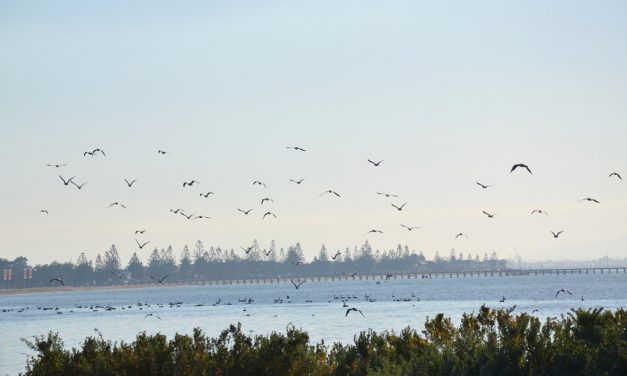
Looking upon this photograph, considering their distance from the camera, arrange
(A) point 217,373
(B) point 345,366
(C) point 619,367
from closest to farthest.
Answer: (C) point 619,367 < (A) point 217,373 < (B) point 345,366

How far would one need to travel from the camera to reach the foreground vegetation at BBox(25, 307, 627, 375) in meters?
28.2

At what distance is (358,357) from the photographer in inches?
1282

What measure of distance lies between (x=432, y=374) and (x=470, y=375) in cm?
104

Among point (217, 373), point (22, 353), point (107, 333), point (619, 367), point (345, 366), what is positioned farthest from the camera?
point (107, 333)

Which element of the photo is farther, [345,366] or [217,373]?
[345,366]

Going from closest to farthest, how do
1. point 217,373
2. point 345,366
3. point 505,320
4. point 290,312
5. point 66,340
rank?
point 217,373, point 345,366, point 505,320, point 66,340, point 290,312

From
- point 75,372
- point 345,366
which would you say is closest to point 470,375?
point 345,366

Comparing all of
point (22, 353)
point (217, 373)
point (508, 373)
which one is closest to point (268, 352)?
point (217, 373)

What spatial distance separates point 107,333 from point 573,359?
286ft

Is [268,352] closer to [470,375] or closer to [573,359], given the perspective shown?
[470,375]

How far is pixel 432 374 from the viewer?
92.4 feet

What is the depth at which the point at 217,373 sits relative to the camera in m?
29.7

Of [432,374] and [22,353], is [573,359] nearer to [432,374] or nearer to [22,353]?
[432,374]

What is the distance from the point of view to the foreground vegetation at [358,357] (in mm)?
28188
